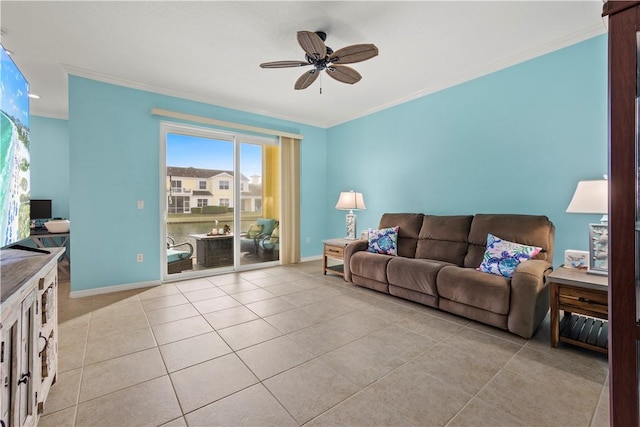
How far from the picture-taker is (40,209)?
15.4ft

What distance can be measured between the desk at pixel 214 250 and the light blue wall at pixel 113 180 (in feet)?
2.10

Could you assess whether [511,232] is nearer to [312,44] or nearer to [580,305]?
[580,305]

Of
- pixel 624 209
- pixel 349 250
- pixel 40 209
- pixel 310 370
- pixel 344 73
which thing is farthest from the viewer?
pixel 40 209

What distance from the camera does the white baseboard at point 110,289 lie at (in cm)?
340

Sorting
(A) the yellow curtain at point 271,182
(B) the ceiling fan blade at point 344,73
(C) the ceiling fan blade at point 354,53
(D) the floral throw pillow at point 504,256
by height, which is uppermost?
(B) the ceiling fan blade at point 344,73

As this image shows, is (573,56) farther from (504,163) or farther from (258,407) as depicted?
(258,407)

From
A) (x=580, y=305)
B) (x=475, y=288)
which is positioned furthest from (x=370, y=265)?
(x=580, y=305)

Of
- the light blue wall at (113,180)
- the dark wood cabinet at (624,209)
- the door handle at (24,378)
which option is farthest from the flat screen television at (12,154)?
the dark wood cabinet at (624,209)

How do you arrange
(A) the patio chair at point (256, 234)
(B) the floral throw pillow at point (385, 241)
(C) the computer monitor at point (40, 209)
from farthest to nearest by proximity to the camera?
(A) the patio chair at point (256, 234), (C) the computer monitor at point (40, 209), (B) the floral throw pillow at point (385, 241)

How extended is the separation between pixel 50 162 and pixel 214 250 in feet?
11.4

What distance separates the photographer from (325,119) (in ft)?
17.7

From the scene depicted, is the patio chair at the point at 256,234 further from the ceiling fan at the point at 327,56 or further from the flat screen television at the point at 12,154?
the flat screen television at the point at 12,154

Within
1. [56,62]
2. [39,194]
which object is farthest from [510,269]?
[39,194]

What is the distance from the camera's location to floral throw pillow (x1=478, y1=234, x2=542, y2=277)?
2.57m
